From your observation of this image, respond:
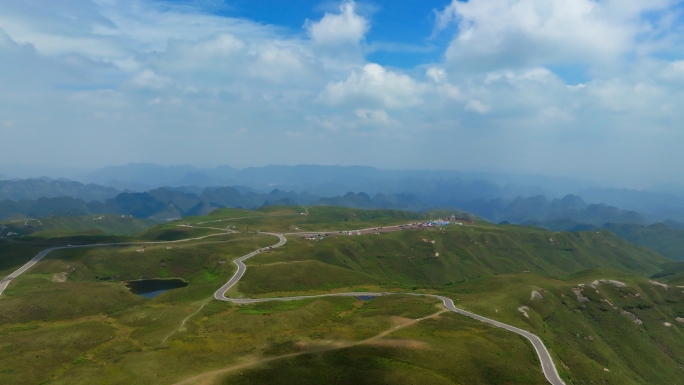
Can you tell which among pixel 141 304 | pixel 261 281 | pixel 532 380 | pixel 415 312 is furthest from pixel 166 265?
pixel 532 380

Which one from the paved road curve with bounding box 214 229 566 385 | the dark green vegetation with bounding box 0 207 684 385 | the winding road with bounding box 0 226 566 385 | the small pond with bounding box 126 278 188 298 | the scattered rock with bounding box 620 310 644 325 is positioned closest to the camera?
the dark green vegetation with bounding box 0 207 684 385

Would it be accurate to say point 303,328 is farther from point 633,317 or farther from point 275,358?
point 633,317

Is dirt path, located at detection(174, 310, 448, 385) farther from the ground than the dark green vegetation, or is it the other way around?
dirt path, located at detection(174, 310, 448, 385)

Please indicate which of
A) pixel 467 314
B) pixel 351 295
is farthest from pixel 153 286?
pixel 467 314

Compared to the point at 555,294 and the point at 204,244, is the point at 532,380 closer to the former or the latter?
the point at 555,294

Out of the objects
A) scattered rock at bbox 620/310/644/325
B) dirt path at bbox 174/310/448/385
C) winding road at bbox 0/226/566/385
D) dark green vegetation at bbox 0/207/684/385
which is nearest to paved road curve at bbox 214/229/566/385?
winding road at bbox 0/226/566/385

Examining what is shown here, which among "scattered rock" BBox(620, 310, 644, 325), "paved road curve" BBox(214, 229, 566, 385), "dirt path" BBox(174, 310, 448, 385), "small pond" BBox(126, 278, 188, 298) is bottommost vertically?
"scattered rock" BBox(620, 310, 644, 325)

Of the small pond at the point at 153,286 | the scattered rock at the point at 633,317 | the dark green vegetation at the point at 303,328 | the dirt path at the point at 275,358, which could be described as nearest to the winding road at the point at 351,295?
the dark green vegetation at the point at 303,328

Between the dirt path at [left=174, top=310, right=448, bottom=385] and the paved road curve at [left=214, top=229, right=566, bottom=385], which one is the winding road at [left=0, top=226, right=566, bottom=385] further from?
the dirt path at [left=174, top=310, right=448, bottom=385]

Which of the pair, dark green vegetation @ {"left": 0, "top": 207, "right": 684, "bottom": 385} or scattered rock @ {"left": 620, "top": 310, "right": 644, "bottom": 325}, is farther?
scattered rock @ {"left": 620, "top": 310, "right": 644, "bottom": 325}
